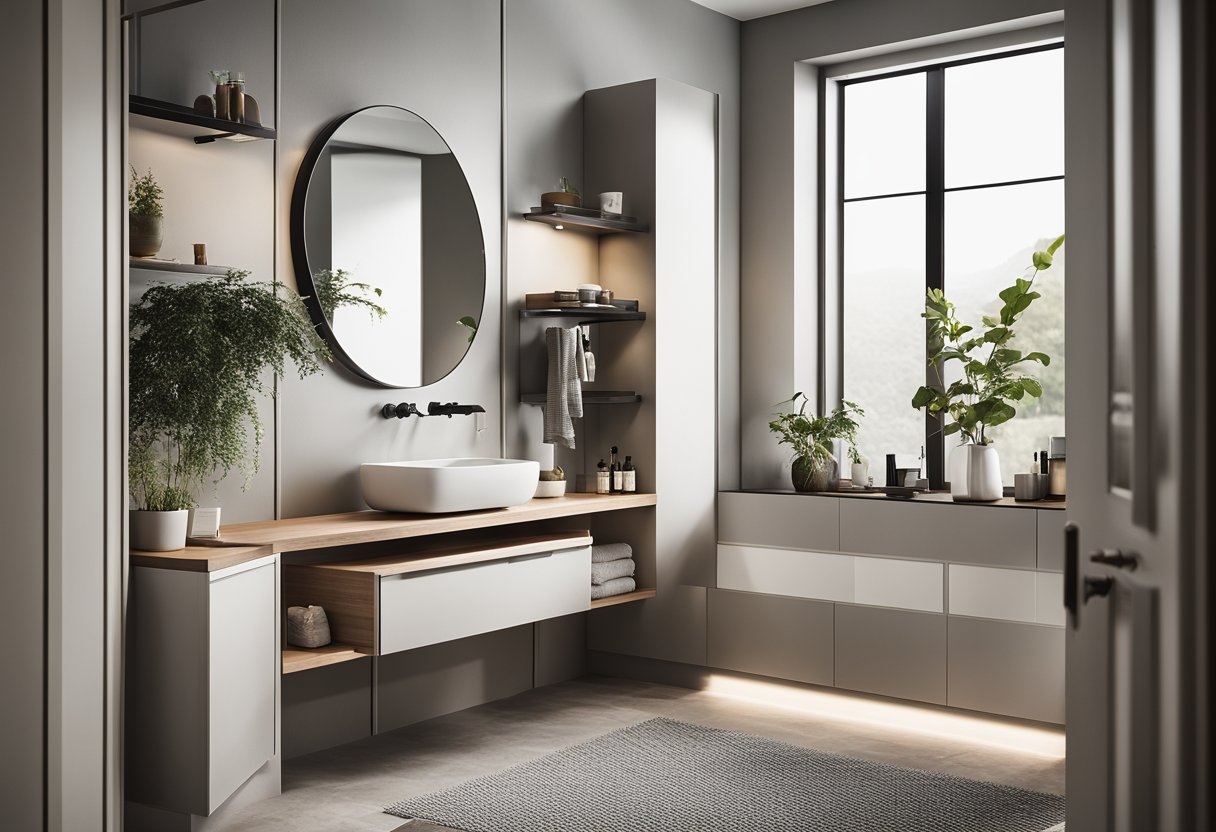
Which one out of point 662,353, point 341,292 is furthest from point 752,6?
point 341,292

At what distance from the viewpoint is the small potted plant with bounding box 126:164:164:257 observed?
10.6ft

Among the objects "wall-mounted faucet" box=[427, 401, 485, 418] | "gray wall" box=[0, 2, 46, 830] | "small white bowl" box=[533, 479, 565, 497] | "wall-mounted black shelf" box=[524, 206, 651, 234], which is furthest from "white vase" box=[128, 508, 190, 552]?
"wall-mounted black shelf" box=[524, 206, 651, 234]

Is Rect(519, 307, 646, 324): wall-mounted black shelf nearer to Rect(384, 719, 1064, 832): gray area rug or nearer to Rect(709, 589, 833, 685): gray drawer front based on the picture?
Rect(709, 589, 833, 685): gray drawer front

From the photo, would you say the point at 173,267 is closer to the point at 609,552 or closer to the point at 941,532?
the point at 609,552

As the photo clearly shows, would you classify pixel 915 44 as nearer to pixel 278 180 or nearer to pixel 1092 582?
pixel 278 180

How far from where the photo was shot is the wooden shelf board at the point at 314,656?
344 centimetres

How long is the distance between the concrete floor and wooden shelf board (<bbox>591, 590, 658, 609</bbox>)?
16.0 inches

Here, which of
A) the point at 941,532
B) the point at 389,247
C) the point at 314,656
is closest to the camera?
the point at 314,656

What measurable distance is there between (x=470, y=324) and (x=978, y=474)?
207cm

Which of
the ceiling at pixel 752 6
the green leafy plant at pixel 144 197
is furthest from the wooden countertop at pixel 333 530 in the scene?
the ceiling at pixel 752 6

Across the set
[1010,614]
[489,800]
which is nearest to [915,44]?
[1010,614]

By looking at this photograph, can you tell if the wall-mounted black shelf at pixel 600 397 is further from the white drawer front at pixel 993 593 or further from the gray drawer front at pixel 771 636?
the white drawer front at pixel 993 593

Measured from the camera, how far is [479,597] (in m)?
4.00

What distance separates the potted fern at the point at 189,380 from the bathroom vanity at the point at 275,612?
0.16 metres
